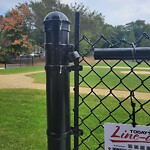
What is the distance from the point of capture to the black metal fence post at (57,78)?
87 cm

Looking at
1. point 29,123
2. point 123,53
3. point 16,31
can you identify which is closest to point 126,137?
point 123,53

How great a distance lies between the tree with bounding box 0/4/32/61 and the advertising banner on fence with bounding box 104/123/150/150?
83.2ft


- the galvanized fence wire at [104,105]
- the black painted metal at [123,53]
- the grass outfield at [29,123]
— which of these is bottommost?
the grass outfield at [29,123]

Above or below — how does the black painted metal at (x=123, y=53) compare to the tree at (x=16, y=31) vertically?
below

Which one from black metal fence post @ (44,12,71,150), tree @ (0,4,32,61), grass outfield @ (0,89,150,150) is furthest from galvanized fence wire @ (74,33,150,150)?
tree @ (0,4,32,61)

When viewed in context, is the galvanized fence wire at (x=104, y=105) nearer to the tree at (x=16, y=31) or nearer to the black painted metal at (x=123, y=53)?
the black painted metal at (x=123, y=53)

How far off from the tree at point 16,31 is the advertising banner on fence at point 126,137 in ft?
83.2

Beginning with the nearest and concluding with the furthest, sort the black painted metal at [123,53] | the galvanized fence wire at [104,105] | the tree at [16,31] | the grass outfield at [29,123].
→ the black painted metal at [123,53] < the galvanized fence wire at [104,105] < the grass outfield at [29,123] < the tree at [16,31]

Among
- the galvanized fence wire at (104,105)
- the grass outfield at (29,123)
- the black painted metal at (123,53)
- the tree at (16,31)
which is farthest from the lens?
the tree at (16,31)

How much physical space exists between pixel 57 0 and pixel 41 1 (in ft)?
6.39

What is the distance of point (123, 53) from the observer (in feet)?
2.81

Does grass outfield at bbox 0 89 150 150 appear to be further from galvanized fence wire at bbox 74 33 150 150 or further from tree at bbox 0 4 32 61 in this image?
tree at bbox 0 4 32 61

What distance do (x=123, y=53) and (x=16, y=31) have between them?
25957 mm

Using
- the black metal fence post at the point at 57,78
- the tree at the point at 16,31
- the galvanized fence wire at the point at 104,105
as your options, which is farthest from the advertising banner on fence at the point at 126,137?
the tree at the point at 16,31
